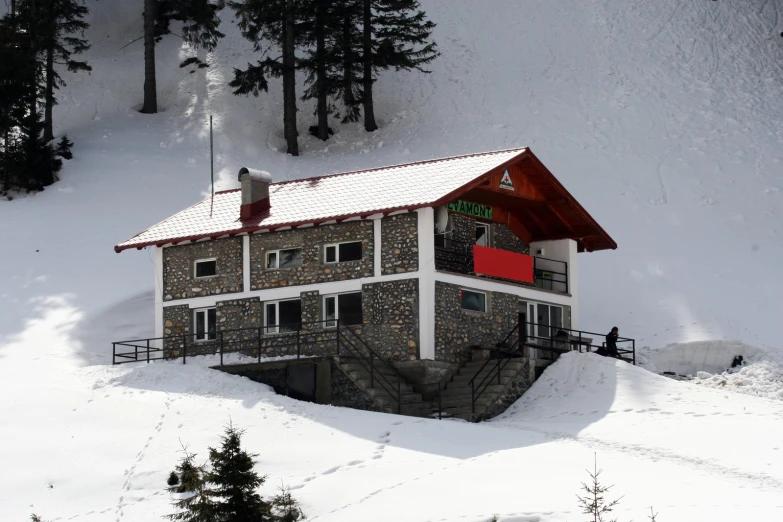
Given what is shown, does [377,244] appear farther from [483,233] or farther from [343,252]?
[483,233]

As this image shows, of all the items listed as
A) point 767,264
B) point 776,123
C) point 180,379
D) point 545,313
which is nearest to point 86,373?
point 180,379

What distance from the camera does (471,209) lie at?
35969 mm

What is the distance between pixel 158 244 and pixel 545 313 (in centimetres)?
1108

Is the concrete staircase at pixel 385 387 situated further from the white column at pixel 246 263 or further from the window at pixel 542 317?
the window at pixel 542 317

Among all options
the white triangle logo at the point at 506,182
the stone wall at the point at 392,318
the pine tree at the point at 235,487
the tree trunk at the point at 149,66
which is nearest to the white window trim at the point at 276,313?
the stone wall at the point at 392,318

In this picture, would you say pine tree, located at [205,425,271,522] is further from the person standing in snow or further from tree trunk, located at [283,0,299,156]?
tree trunk, located at [283,0,299,156]

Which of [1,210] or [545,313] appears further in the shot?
[1,210]

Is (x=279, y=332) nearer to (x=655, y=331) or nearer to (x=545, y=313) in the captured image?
(x=545, y=313)

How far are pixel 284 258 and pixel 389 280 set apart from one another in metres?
3.41

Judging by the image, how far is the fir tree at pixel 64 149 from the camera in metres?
52.6

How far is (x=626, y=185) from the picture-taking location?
163 ft

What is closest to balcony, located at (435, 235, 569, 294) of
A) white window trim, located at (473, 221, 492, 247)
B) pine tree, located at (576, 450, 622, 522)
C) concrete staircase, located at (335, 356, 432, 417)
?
white window trim, located at (473, 221, 492, 247)

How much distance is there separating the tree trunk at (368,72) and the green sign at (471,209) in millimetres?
19640

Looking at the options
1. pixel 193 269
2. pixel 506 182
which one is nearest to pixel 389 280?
pixel 506 182
